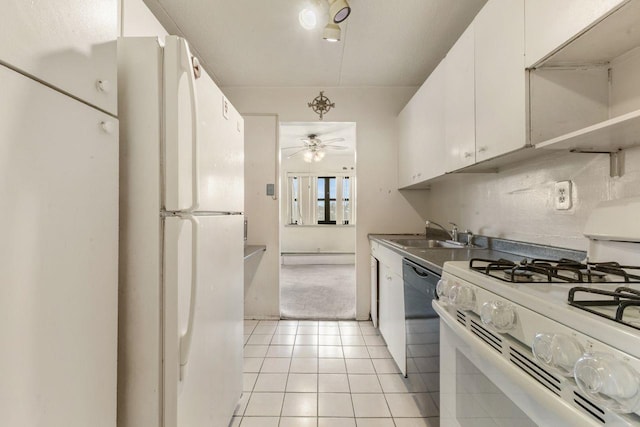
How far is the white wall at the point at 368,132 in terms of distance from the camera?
119 inches

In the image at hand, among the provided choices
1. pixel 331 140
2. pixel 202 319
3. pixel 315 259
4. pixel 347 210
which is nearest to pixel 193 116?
pixel 202 319

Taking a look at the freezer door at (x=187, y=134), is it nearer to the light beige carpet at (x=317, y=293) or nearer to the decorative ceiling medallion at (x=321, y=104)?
the decorative ceiling medallion at (x=321, y=104)

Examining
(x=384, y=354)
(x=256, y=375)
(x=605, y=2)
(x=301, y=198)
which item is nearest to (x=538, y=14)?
(x=605, y=2)

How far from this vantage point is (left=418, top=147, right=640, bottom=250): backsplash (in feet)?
3.62

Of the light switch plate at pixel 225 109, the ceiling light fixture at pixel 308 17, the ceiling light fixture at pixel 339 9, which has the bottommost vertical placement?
the light switch plate at pixel 225 109

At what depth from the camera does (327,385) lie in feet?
5.99

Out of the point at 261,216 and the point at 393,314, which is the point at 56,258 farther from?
the point at 261,216

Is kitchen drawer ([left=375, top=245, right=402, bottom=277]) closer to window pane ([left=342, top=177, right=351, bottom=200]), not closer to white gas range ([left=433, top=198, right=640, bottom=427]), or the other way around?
white gas range ([left=433, top=198, right=640, bottom=427])

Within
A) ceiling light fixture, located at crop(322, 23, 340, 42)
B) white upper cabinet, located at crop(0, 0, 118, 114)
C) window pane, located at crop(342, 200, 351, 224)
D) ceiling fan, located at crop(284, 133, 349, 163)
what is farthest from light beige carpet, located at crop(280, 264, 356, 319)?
white upper cabinet, located at crop(0, 0, 118, 114)

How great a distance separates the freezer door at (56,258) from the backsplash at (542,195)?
1.74m

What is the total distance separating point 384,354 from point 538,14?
2.25 m

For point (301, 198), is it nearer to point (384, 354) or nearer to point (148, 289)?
point (384, 354)

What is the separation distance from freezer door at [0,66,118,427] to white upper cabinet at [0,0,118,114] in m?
0.03

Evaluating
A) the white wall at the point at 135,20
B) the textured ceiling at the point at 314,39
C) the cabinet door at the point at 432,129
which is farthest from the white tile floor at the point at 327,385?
the textured ceiling at the point at 314,39
